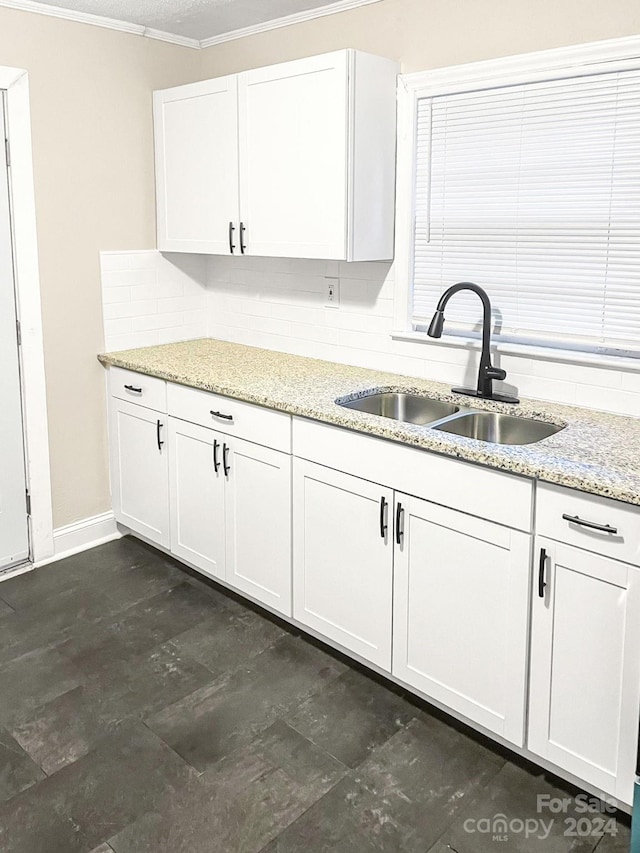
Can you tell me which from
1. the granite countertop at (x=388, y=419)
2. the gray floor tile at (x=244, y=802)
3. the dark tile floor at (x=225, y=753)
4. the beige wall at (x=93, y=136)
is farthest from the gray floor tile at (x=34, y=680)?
the granite countertop at (x=388, y=419)

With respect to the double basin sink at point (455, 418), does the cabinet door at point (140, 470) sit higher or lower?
lower

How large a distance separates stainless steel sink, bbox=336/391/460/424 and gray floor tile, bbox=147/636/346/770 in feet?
3.01

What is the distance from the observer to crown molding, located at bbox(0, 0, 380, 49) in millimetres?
3123

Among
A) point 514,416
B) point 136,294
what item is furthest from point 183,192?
point 514,416

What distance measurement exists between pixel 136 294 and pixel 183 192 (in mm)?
543

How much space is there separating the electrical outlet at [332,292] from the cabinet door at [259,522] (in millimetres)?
832

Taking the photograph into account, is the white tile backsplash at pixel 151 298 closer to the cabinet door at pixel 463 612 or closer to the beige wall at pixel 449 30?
the beige wall at pixel 449 30

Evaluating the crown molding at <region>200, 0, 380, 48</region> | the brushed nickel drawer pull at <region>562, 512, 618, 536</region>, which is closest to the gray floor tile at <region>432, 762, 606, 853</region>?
the brushed nickel drawer pull at <region>562, 512, 618, 536</region>

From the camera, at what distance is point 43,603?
127 inches

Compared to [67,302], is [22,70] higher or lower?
higher

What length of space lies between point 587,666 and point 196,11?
115 inches

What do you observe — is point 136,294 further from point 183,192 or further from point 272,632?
point 272,632

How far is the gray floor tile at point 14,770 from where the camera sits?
2184mm

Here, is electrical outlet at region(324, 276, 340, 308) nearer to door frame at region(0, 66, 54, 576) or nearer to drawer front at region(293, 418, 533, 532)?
drawer front at region(293, 418, 533, 532)
